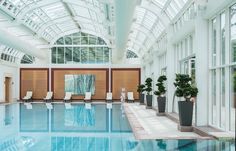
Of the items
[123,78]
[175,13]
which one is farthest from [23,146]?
[123,78]

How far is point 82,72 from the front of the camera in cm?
2980

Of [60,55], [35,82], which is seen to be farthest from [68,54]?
[35,82]

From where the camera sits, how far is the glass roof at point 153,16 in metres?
14.6

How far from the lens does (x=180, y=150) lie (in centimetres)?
696

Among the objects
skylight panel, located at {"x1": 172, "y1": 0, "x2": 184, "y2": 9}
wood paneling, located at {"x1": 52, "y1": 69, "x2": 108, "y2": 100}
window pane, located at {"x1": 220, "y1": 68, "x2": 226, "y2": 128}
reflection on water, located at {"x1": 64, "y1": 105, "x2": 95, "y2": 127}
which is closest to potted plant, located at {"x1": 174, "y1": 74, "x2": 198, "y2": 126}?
window pane, located at {"x1": 220, "y1": 68, "x2": 226, "y2": 128}

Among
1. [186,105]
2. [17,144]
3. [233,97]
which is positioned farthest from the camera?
[186,105]

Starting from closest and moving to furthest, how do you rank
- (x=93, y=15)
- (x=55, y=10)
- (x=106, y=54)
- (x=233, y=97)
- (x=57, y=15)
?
(x=233, y=97), (x=55, y=10), (x=93, y=15), (x=57, y=15), (x=106, y=54)

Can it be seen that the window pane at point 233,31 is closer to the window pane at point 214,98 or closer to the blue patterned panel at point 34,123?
the window pane at point 214,98

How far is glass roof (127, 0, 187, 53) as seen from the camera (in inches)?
576

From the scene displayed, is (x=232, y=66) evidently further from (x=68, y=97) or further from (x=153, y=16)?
(x=68, y=97)

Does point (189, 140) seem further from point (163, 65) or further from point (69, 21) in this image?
point (69, 21)

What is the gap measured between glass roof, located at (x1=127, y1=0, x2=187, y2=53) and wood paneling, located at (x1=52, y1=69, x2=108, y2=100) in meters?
4.27

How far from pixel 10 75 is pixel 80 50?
6041 millimetres

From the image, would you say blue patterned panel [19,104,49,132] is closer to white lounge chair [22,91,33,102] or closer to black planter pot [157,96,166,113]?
black planter pot [157,96,166,113]
